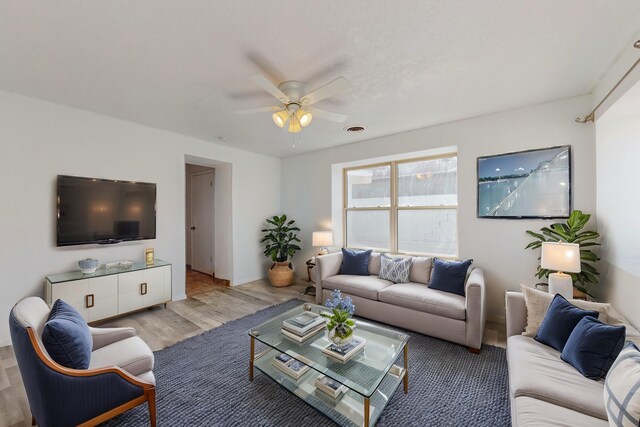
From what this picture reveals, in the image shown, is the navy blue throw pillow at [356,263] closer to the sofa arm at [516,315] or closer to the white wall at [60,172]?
the sofa arm at [516,315]

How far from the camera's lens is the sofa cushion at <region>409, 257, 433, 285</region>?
3350mm

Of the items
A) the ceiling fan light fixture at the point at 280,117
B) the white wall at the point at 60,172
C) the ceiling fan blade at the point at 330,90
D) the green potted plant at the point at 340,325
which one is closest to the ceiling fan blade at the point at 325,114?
the ceiling fan blade at the point at 330,90

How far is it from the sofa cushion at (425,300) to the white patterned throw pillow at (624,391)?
1.40 metres

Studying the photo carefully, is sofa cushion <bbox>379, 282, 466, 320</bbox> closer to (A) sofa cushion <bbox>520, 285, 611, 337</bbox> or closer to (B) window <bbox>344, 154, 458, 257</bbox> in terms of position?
(A) sofa cushion <bbox>520, 285, 611, 337</bbox>

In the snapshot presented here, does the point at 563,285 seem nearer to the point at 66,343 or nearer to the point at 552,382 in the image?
the point at 552,382

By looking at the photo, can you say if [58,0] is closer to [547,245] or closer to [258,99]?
[258,99]

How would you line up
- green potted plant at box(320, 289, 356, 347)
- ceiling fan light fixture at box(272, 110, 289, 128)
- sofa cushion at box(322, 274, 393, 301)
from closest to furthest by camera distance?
1. green potted plant at box(320, 289, 356, 347)
2. ceiling fan light fixture at box(272, 110, 289, 128)
3. sofa cushion at box(322, 274, 393, 301)

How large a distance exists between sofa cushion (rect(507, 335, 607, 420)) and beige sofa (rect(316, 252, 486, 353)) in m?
0.75

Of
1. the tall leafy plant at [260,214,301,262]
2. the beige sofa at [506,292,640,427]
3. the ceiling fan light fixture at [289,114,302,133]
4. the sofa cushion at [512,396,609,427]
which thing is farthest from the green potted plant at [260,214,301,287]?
the sofa cushion at [512,396,609,427]

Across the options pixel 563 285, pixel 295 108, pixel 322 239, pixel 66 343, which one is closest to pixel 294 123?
pixel 295 108

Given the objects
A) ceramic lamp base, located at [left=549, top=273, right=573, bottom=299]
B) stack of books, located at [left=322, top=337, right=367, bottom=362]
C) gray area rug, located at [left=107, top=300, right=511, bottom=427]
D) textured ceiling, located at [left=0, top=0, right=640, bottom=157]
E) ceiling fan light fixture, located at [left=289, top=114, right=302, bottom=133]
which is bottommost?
gray area rug, located at [left=107, top=300, right=511, bottom=427]

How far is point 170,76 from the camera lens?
7.51ft

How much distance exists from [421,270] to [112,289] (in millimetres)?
3790

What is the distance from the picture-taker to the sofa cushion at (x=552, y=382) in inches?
50.6
